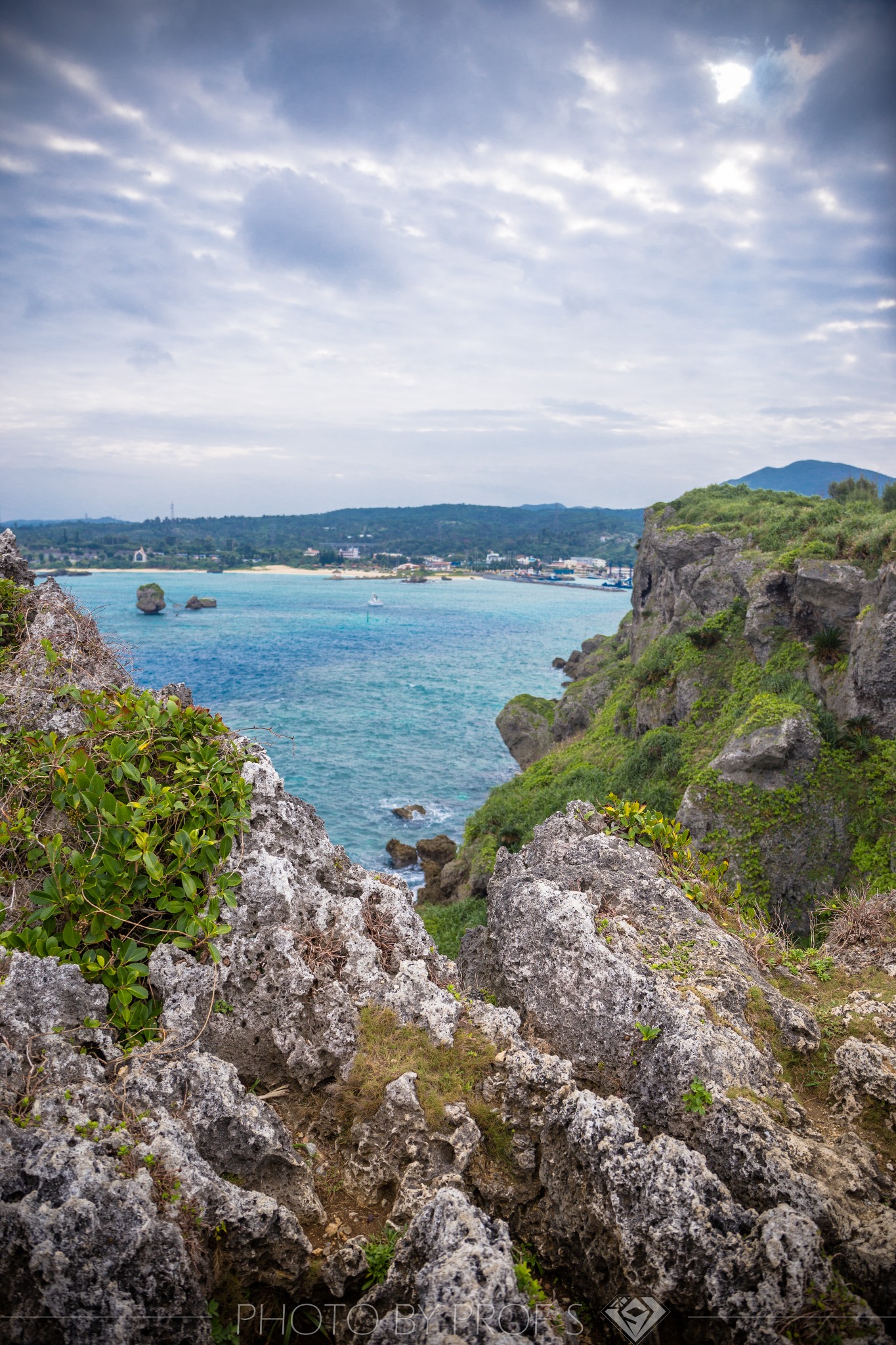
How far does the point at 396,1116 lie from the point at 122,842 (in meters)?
2.74

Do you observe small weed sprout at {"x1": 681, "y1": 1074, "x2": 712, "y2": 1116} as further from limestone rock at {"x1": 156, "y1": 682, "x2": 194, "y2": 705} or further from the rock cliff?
limestone rock at {"x1": 156, "y1": 682, "x2": 194, "y2": 705}

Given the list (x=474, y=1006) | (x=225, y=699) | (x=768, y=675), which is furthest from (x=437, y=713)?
(x=474, y=1006)

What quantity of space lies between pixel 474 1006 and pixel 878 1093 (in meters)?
3.18

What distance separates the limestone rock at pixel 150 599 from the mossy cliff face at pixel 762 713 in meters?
90.8

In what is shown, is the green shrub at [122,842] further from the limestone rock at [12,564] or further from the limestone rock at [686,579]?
the limestone rock at [686,579]

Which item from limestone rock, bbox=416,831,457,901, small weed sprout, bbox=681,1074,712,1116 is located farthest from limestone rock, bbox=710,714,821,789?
small weed sprout, bbox=681,1074,712,1116

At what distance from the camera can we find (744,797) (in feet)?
65.8

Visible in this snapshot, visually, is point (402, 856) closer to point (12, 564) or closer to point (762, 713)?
point (762, 713)

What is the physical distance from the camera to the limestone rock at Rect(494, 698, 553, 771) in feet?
142

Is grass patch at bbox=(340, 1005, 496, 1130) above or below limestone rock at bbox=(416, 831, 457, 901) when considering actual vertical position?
above

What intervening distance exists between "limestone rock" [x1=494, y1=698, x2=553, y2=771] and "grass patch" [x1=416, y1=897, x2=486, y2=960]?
19808 millimetres

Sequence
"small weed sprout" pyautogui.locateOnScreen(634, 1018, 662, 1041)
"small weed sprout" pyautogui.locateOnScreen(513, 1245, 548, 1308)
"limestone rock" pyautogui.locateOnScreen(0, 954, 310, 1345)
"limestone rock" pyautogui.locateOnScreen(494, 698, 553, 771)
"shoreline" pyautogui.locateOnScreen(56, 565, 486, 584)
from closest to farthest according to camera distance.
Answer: "limestone rock" pyautogui.locateOnScreen(0, 954, 310, 1345), "small weed sprout" pyautogui.locateOnScreen(513, 1245, 548, 1308), "small weed sprout" pyautogui.locateOnScreen(634, 1018, 662, 1041), "limestone rock" pyautogui.locateOnScreen(494, 698, 553, 771), "shoreline" pyautogui.locateOnScreen(56, 565, 486, 584)

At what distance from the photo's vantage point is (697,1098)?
481cm

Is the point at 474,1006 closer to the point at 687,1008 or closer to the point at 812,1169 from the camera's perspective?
the point at 687,1008
